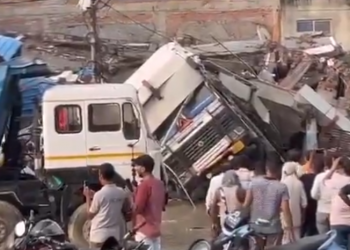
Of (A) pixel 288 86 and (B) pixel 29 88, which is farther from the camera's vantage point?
(A) pixel 288 86

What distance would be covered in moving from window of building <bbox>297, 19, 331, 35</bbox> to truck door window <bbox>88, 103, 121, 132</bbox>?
18576 mm

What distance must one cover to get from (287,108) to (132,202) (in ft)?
43.8

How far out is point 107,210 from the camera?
10.6m

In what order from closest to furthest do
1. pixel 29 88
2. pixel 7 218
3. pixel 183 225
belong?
pixel 7 218, pixel 29 88, pixel 183 225

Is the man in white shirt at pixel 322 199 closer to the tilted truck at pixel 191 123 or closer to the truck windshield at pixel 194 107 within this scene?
the tilted truck at pixel 191 123

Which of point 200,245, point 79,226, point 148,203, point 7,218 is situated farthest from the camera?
point 79,226

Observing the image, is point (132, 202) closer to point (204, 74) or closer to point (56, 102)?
point (56, 102)

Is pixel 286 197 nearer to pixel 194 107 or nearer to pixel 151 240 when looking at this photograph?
pixel 151 240

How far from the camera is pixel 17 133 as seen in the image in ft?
57.3

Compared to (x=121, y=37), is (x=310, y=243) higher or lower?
higher

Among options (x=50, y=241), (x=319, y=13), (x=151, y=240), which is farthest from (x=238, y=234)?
(x=319, y=13)

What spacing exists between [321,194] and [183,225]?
287 inches

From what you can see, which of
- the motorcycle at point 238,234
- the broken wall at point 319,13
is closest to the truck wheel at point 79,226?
the motorcycle at point 238,234

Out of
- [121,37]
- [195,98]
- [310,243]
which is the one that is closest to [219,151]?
[195,98]
